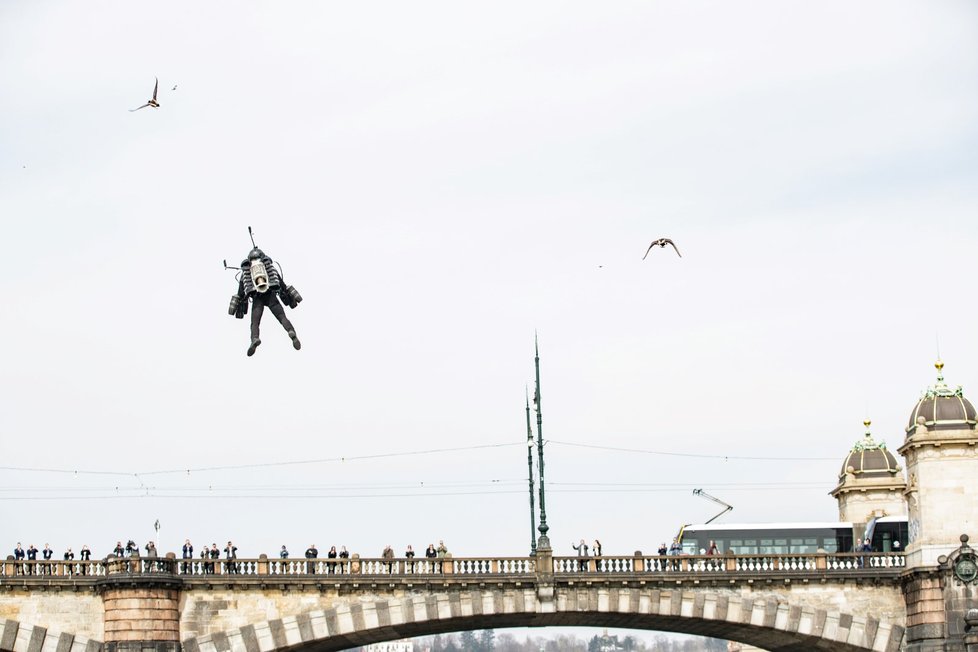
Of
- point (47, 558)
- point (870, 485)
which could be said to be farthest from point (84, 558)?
point (870, 485)

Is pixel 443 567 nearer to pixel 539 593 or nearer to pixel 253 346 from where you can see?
pixel 539 593

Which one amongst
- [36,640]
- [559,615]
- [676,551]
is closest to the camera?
[36,640]

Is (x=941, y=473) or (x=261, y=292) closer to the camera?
(x=261, y=292)

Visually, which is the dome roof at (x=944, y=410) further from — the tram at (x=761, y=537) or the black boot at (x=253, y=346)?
the black boot at (x=253, y=346)

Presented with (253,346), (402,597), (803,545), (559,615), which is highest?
(253,346)

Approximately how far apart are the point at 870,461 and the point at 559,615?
3538 cm

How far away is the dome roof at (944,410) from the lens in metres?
83.1

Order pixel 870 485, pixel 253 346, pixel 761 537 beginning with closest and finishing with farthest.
→ pixel 253 346
pixel 761 537
pixel 870 485

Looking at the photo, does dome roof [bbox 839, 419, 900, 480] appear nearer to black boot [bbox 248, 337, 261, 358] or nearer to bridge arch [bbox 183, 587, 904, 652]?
bridge arch [bbox 183, 587, 904, 652]

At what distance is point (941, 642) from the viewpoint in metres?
78.9

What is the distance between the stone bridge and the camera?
7900cm

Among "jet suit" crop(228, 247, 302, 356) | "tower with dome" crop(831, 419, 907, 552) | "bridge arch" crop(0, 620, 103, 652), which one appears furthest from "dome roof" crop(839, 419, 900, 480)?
"jet suit" crop(228, 247, 302, 356)

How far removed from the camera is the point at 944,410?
8356cm

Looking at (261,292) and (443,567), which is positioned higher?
(261,292)
